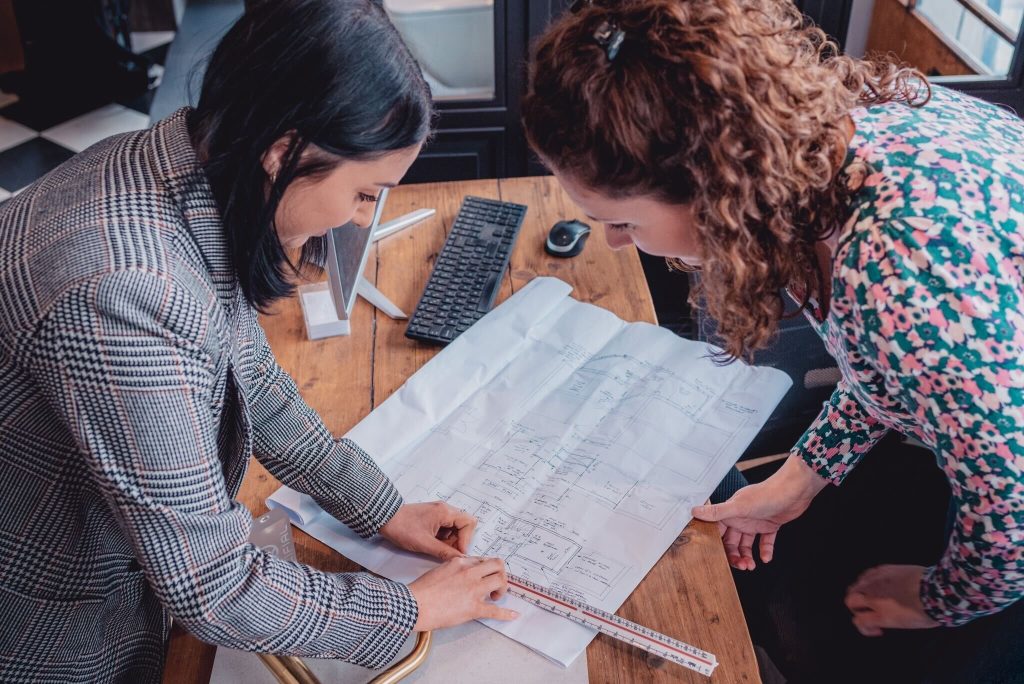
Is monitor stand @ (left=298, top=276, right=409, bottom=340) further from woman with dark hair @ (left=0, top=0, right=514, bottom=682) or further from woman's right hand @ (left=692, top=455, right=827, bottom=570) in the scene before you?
woman's right hand @ (left=692, top=455, right=827, bottom=570)

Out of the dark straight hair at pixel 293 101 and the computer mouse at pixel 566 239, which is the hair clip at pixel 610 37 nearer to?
the dark straight hair at pixel 293 101

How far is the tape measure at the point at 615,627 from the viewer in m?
0.92

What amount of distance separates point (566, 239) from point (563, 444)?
480 mm

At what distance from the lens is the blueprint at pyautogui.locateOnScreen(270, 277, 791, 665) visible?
1037 millimetres

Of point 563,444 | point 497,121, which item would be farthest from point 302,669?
point 497,121

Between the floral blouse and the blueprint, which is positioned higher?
the floral blouse

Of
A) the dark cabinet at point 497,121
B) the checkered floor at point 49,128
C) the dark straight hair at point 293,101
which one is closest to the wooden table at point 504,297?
the dark straight hair at point 293,101

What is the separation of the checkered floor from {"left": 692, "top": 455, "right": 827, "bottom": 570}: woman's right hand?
293 centimetres

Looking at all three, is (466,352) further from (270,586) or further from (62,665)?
(62,665)

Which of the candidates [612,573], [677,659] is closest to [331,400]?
[612,573]

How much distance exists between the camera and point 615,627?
37.3 inches

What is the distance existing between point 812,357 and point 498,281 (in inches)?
20.3

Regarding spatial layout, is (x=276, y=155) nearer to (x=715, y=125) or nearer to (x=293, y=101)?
(x=293, y=101)

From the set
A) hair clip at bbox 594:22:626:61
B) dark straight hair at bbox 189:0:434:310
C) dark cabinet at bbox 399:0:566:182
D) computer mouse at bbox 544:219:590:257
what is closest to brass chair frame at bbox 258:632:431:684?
dark straight hair at bbox 189:0:434:310
